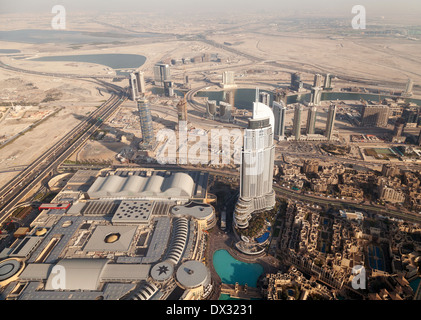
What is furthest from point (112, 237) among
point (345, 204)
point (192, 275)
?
point (345, 204)

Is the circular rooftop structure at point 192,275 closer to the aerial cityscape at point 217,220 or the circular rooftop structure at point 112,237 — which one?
the aerial cityscape at point 217,220

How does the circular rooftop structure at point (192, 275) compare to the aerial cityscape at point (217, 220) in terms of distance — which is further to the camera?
the aerial cityscape at point (217, 220)

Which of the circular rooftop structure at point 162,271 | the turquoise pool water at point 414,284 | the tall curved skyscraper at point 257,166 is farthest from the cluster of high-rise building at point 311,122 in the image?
the circular rooftop structure at point 162,271

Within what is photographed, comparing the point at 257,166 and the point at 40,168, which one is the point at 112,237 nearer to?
the point at 257,166

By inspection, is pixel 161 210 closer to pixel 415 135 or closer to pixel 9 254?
pixel 9 254

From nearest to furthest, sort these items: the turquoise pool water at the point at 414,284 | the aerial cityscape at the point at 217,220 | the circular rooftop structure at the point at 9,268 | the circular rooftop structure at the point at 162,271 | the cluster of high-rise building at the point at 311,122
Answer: the circular rooftop structure at the point at 162,271 → the aerial cityscape at the point at 217,220 → the circular rooftop structure at the point at 9,268 → the turquoise pool water at the point at 414,284 → the cluster of high-rise building at the point at 311,122

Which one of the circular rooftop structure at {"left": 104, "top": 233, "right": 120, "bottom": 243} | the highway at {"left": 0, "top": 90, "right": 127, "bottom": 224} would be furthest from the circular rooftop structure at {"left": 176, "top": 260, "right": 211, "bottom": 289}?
the highway at {"left": 0, "top": 90, "right": 127, "bottom": 224}

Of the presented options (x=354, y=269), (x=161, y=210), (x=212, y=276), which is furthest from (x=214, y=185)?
(x=354, y=269)
